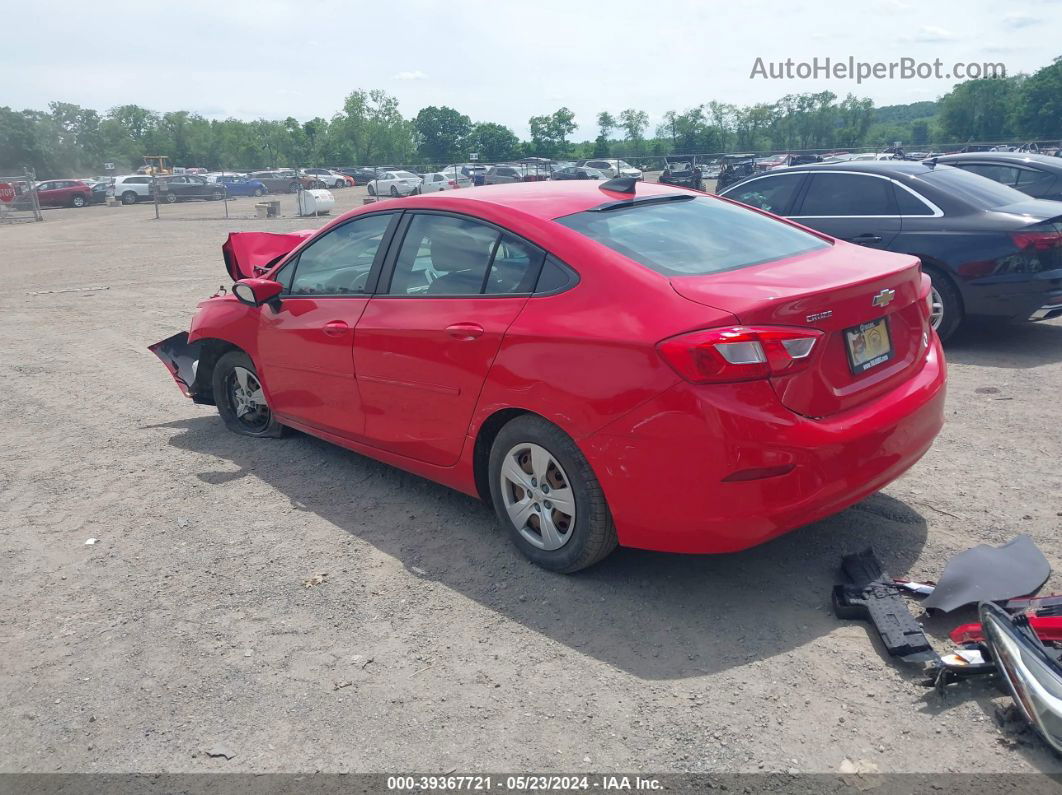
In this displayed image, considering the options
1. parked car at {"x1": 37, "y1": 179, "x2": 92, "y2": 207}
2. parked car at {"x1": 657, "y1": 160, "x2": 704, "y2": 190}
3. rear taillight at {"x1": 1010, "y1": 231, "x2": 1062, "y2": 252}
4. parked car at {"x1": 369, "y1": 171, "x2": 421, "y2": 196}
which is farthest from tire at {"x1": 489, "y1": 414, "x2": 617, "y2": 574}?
parked car at {"x1": 37, "y1": 179, "x2": 92, "y2": 207}

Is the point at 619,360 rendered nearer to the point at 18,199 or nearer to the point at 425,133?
the point at 18,199

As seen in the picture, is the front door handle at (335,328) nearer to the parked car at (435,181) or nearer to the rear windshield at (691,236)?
the rear windshield at (691,236)

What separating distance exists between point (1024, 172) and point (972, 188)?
480 cm

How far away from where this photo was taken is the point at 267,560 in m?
4.28

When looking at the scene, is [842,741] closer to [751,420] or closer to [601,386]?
[751,420]

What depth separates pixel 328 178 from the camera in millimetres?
55750

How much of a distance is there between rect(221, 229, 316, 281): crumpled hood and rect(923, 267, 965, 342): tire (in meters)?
5.37

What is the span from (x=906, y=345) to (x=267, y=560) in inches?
123

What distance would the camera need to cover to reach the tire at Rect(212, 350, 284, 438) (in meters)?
5.94

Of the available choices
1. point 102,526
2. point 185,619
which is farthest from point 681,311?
point 102,526

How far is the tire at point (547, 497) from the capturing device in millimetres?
3625

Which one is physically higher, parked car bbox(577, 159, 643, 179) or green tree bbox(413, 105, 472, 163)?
green tree bbox(413, 105, 472, 163)

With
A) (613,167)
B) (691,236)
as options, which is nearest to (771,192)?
(691,236)

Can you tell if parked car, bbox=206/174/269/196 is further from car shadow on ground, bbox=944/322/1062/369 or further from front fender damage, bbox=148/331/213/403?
car shadow on ground, bbox=944/322/1062/369
